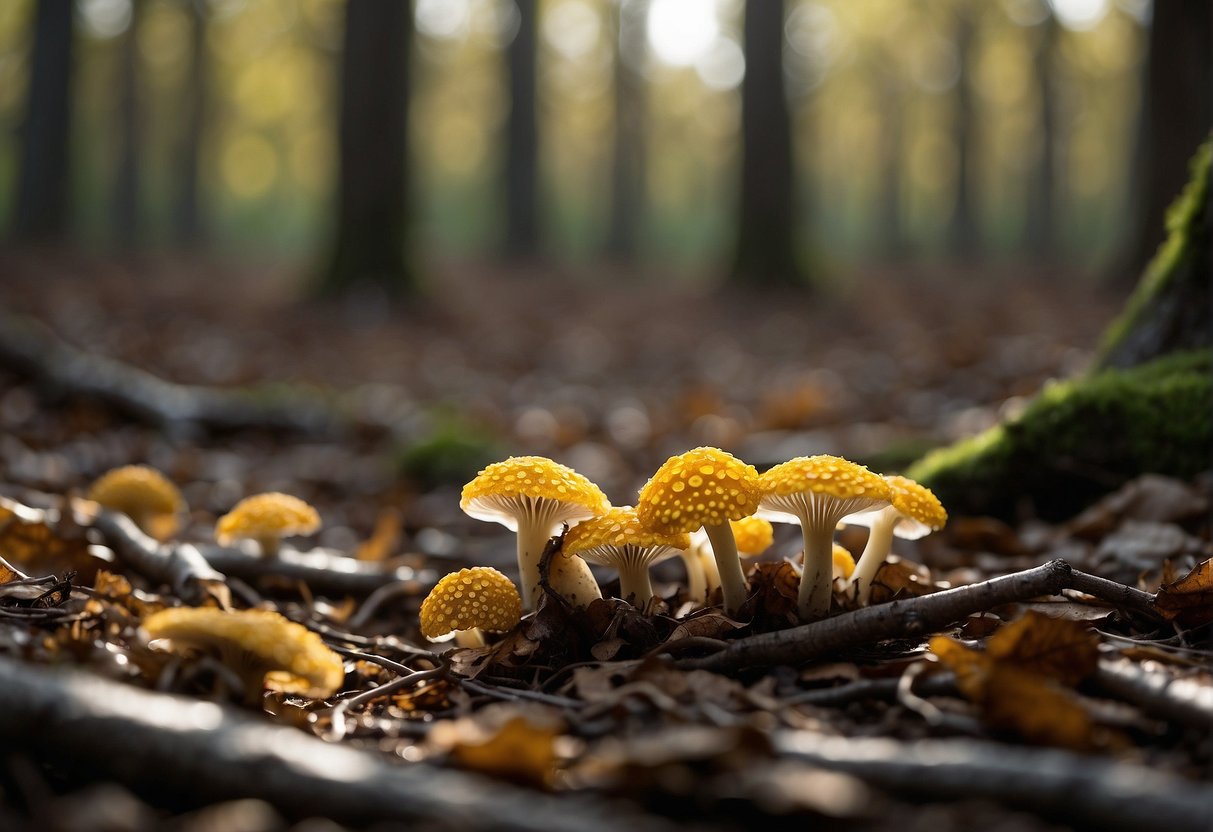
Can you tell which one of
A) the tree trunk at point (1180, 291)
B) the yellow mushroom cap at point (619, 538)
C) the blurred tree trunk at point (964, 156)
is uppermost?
the blurred tree trunk at point (964, 156)

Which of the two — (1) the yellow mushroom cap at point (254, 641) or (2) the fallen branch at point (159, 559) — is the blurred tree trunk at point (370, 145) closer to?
(2) the fallen branch at point (159, 559)

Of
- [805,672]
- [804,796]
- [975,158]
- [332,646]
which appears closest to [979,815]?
[804,796]

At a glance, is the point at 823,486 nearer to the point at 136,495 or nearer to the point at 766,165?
the point at 136,495

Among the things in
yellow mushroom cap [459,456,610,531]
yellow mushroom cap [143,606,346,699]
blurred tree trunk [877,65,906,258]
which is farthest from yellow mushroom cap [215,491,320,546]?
blurred tree trunk [877,65,906,258]

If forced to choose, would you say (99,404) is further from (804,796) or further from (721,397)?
(804,796)

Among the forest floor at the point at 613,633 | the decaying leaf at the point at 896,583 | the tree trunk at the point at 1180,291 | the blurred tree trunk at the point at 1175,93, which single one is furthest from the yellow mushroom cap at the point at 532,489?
the blurred tree trunk at the point at 1175,93

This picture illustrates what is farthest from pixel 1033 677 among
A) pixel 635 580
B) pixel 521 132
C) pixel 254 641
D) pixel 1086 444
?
pixel 521 132

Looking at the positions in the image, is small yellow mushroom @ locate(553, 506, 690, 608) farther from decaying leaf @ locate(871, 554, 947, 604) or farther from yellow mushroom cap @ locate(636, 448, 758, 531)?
decaying leaf @ locate(871, 554, 947, 604)
